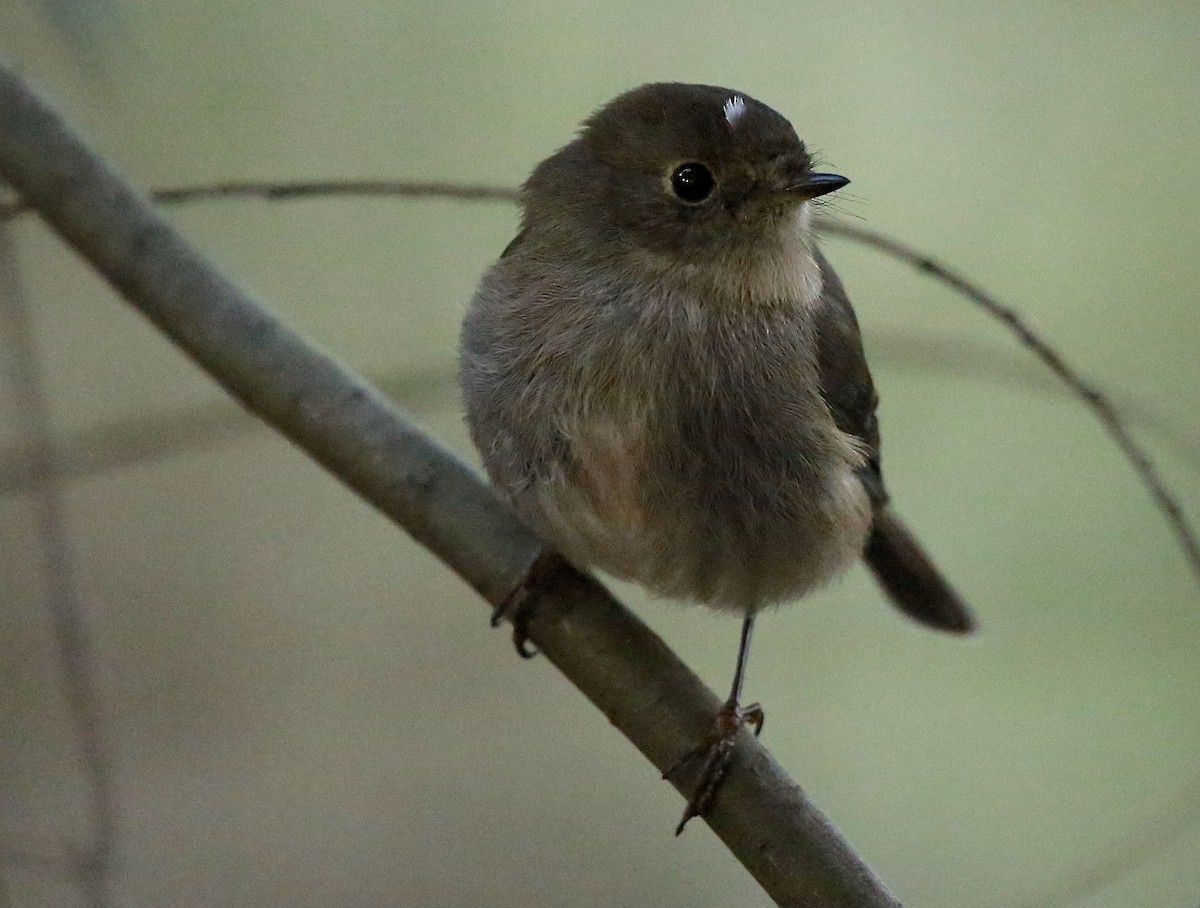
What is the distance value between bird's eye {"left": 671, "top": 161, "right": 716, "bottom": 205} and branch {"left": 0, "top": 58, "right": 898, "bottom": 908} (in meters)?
0.53

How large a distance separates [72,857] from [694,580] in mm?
1512

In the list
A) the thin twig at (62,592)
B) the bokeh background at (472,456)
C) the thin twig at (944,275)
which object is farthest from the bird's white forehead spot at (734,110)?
the thin twig at (62,592)

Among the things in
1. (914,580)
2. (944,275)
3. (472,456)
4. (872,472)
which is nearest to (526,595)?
(872,472)

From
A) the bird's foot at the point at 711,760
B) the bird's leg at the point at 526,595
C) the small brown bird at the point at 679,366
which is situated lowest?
the bird's foot at the point at 711,760

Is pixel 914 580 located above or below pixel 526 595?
above

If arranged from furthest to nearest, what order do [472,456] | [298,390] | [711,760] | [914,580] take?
[472,456] < [914,580] < [298,390] < [711,760]

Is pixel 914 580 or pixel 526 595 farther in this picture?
pixel 914 580

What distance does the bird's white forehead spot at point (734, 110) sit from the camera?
160 centimetres

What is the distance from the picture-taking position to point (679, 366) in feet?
5.43

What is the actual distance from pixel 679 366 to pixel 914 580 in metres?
0.95

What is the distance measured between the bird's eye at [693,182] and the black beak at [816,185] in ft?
0.38

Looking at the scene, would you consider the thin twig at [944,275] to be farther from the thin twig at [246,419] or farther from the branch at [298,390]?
the thin twig at [246,419]

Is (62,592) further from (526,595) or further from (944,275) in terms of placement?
(944,275)

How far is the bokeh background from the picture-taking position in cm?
289
